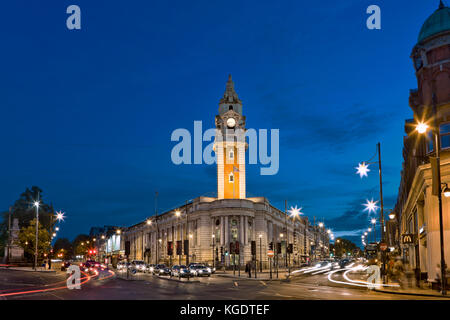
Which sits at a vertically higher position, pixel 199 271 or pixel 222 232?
pixel 222 232

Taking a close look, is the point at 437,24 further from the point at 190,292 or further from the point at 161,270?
the point at 161,270

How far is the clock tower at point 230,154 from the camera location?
109500 mm

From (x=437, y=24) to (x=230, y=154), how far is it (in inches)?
2918

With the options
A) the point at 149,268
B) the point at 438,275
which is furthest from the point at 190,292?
the point at 149,268

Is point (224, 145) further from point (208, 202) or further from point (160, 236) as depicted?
point (160, 236)

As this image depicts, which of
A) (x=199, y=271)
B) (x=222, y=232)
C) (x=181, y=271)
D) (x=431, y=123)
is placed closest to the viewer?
(x=431, y=123)

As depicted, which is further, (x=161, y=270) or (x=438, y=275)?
(x=161, y=270)

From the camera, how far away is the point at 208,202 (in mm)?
107250

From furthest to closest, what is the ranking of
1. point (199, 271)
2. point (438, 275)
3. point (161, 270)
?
point (161, 270) → point (199, 271) → point (438, 275)

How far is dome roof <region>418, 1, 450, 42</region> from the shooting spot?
3812cm

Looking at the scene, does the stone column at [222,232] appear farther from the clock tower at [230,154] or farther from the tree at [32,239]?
the tree at [32,239]

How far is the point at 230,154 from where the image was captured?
110 meters

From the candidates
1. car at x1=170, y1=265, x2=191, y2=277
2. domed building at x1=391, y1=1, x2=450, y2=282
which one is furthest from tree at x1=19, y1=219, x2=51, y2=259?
domed building at x1=391, y1=1, x2=450, y2=282
